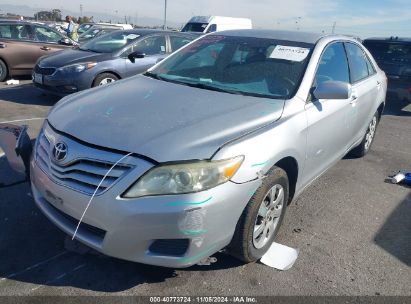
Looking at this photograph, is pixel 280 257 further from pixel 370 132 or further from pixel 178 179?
pixel 370 132

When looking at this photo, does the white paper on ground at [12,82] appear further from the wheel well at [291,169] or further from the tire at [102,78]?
the wheel well at [291,169]

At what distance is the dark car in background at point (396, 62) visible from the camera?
867 cm

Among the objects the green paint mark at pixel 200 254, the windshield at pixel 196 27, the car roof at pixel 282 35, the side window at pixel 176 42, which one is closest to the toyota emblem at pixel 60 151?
the green paint mark at pixel 200 254

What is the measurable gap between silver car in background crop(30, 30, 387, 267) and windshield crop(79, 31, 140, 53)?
4.73 metres

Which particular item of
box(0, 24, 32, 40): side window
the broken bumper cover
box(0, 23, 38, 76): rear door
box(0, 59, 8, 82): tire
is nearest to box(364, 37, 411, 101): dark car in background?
the broken bumper cover

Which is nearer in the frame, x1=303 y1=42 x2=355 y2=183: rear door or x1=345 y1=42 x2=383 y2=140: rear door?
x1=303 y1=42 x2=355 y2=183: rear door

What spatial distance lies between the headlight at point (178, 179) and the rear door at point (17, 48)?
9.02 metres

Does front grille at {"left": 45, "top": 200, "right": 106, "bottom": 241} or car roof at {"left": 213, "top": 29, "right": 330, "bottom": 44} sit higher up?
car roof at {"left": 213, "top": 29, "right": 330, "bottom": 44}

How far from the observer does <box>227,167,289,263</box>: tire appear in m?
2.57

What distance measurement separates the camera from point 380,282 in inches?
113

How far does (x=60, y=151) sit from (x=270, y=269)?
1.73 metres

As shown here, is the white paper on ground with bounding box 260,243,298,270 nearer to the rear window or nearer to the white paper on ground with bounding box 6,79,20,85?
→ the rear window

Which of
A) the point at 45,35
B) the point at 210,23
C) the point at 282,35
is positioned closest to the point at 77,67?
the point at 45,35

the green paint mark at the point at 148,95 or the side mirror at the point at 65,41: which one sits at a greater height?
the green paint mark at the point at 148,95
